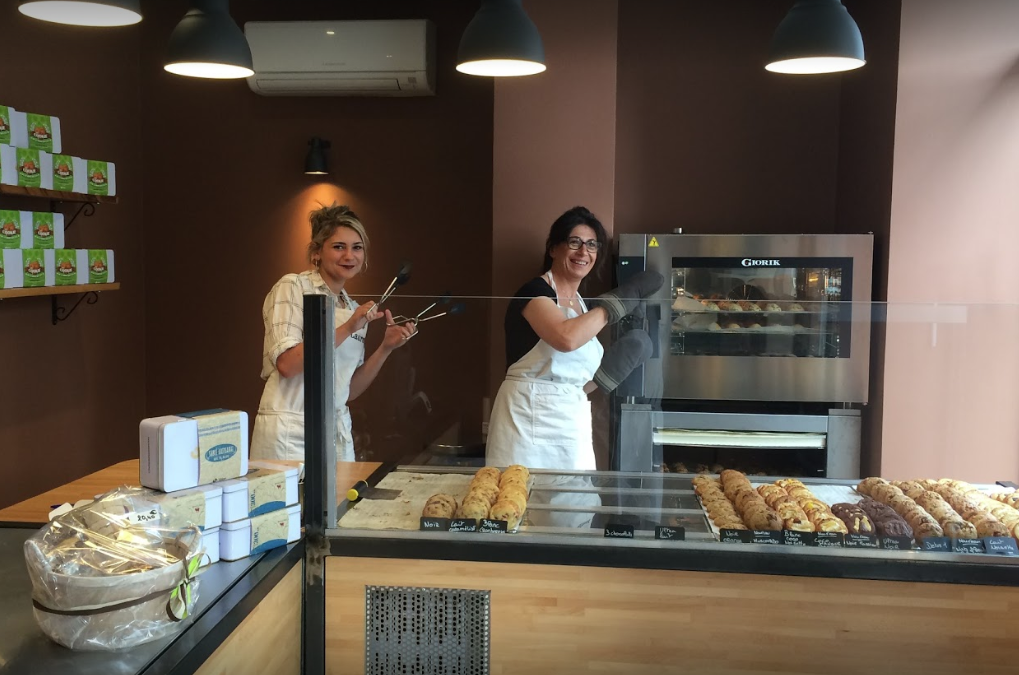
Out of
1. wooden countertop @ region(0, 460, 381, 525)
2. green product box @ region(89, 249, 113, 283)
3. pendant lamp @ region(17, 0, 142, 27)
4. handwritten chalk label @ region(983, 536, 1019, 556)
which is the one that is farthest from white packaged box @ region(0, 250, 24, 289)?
handwritten chalk label @ region(983, 536, 1019, 556)

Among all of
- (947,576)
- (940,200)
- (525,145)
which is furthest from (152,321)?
(947,576)

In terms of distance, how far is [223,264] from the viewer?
4.56m

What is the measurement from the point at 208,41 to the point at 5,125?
4.37 feet

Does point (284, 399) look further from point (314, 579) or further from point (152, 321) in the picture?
point (152, 321)

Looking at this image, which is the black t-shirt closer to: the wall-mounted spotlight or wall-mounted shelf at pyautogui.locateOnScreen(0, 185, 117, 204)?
wall-mounted shelf at pyautogui.locateOnScreen(0, 185, 117, 204)

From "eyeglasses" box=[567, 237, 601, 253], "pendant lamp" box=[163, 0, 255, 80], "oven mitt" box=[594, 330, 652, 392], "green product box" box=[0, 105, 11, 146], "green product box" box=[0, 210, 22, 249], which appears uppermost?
"pendant lamp" box=[163, 0, 255, 80]

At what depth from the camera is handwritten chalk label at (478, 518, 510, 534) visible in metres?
1.85

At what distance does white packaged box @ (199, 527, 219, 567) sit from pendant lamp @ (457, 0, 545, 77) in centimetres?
139

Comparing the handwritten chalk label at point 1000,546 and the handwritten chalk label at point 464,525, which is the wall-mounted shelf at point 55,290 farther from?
the handwritten chalk label at point 1000,546

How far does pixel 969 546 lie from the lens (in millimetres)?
1752

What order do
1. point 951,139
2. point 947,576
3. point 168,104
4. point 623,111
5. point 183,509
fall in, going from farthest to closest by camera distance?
point 168,104, point 623,111, point 951,139, point 947,576, point 183,509

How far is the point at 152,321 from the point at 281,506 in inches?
124

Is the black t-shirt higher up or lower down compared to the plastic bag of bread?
higher up

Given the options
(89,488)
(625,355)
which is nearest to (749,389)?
(625,355)
